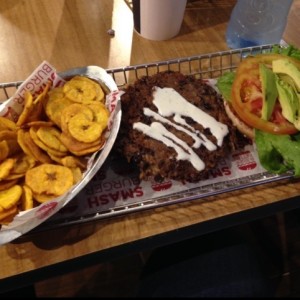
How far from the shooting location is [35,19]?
70.8 inches

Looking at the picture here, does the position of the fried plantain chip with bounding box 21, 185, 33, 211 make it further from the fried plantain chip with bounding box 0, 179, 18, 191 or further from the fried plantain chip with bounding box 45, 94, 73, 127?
the fried plantain chip with bounding box 45, 94, 73, 127

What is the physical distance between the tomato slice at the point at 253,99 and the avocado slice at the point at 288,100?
0.02 meters

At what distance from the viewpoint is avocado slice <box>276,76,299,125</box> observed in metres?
1.14

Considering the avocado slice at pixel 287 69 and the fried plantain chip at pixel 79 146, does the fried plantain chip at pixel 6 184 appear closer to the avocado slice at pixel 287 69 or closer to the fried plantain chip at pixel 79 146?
the fried plantain chip at pixel 79 146

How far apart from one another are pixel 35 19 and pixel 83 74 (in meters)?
0.77

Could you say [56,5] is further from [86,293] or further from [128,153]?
[86,293]

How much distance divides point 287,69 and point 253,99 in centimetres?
15

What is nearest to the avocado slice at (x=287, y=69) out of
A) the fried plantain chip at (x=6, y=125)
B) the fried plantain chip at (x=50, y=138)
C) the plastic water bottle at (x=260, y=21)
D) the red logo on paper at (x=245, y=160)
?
the red logo on paper at (x=245, y=160)

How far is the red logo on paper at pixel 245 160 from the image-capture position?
3.91ft

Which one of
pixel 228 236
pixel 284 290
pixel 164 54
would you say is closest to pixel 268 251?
pixel 284 290

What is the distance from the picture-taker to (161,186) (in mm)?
1127

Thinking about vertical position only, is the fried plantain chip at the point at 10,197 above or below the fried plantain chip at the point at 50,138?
below

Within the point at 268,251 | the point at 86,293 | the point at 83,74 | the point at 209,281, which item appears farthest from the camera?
the point at 268,251

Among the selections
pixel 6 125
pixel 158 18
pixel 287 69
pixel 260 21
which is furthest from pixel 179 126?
pixel 260 21
